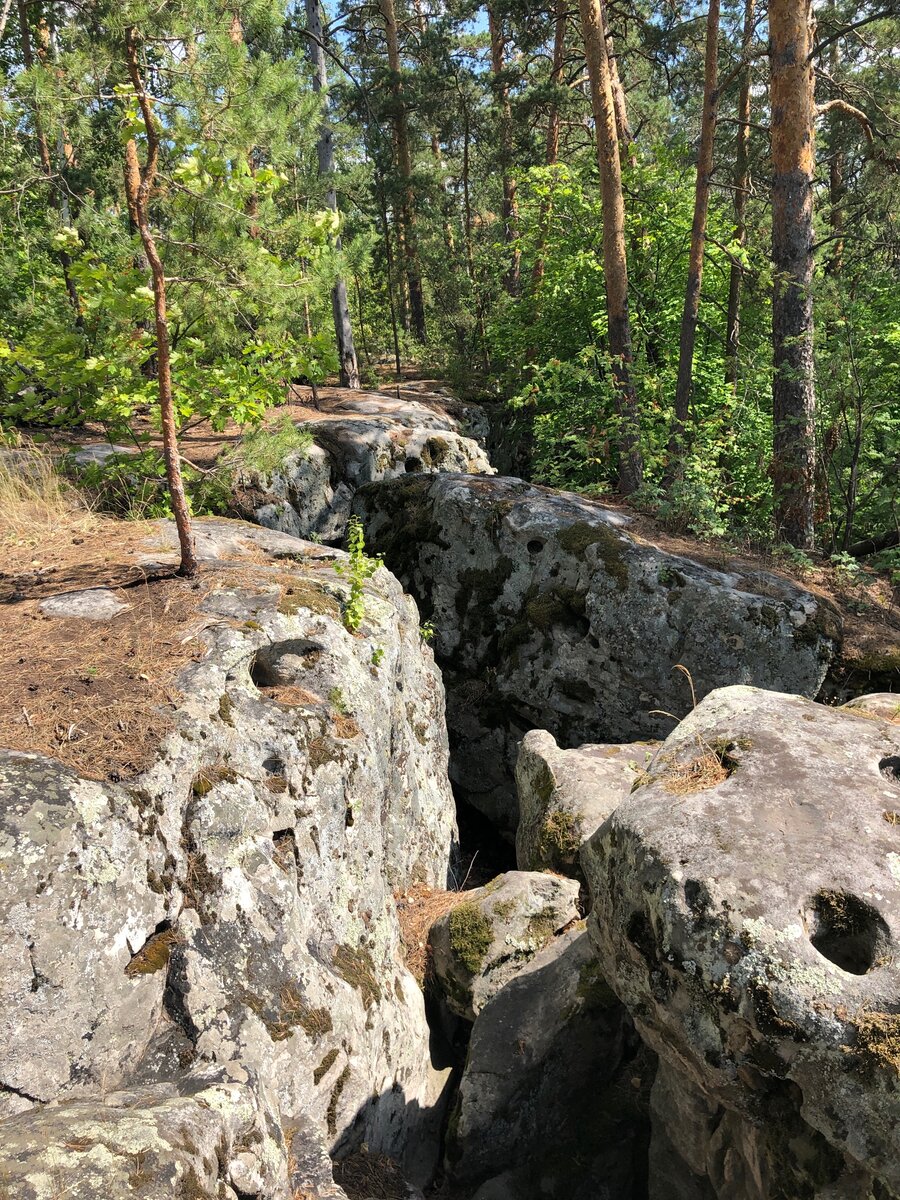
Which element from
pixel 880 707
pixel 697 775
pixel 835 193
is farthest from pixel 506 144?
pixel 697 775

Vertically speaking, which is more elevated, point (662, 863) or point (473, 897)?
point (662, 863)

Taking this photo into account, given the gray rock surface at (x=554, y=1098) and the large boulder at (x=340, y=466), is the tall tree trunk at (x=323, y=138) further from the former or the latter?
the gray rock surface at (x=554, y=1098)

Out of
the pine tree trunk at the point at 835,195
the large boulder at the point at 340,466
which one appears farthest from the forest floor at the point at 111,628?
the pine tree trunk at the point at 835,195

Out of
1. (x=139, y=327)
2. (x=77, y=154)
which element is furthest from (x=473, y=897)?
(x=77, y=154)

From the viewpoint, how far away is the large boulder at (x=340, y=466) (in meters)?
9.79

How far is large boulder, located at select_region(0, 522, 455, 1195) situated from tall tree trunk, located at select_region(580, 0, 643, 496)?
22.0 feet

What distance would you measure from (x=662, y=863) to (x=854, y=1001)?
0.90m

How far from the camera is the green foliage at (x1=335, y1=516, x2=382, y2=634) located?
6.07 metres

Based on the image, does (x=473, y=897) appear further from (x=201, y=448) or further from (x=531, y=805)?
(x=201, y=448)

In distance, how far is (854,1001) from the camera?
295cm

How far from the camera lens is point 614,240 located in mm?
11430

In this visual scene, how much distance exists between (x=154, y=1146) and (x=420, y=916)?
3780 millimetres

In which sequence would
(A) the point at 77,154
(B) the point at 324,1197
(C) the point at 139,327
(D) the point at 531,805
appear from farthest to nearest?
(A) the point at 77,154 < (D) the point at 531,805 < (C) the point at 139,327 < (B) the point at 324,1197

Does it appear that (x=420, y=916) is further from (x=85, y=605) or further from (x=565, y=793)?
(x=85, y=605)
